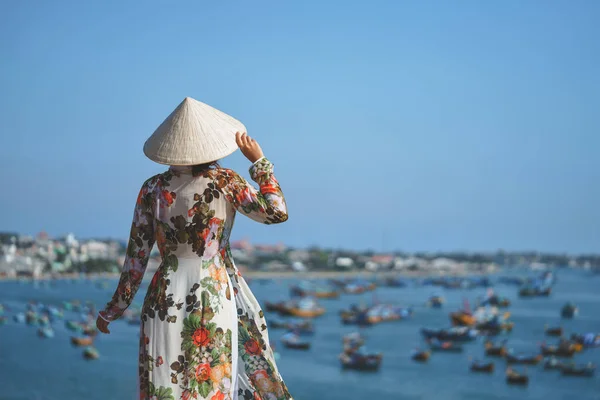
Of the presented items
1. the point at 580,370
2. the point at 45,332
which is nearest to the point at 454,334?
the point at 580,370

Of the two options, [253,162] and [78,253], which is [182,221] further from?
[78,253]

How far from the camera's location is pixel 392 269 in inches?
2685

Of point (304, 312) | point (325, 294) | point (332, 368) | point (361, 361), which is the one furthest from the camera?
point (325, 294)

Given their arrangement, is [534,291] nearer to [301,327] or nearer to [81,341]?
[301,327]

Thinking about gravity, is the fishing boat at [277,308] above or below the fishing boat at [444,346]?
above

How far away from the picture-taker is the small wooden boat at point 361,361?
24.9 metres

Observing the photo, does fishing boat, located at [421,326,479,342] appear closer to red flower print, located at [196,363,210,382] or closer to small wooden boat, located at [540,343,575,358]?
small wooden boat, located at [540,343,575,358]

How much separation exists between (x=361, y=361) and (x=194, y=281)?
2358 centimetres

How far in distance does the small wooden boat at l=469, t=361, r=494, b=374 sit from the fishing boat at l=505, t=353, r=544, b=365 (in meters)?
1.16

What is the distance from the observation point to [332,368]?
1000 inches

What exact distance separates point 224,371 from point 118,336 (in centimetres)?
2965

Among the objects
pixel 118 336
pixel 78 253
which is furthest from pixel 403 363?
pixel 78 253

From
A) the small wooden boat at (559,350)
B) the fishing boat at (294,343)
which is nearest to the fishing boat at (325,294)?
the fishing boat at (294,343)

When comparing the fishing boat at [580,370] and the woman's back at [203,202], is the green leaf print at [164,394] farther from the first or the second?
the fishing boat at [580,370]
